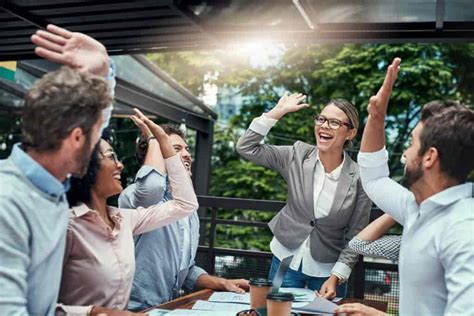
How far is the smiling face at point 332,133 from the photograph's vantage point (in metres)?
2.43

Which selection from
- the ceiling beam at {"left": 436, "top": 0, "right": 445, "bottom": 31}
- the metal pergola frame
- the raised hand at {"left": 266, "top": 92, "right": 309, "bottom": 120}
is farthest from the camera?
the metal pergola frame

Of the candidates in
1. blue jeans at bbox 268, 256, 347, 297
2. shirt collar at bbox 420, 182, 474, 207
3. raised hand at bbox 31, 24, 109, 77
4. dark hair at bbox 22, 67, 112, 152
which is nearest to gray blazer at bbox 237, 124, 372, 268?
blue jeans at bbox 268, 256, 347, 297

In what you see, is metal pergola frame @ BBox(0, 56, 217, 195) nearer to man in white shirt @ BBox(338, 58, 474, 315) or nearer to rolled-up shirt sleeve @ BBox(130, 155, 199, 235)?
rolled-up shirt sleeve @ BBox(130, 155, 199, 235)

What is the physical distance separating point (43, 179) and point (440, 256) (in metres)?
0.98

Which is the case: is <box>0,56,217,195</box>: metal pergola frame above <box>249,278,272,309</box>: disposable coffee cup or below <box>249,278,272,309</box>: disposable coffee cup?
above

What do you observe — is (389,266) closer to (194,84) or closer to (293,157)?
(293,157)

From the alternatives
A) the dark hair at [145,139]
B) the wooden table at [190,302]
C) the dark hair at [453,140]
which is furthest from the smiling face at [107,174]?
the dark hair at [453,140]

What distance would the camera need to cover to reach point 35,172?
1104mm

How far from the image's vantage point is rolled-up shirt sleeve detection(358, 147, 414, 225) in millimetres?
1702

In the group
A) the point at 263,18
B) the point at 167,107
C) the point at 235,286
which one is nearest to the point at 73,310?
the point at 235,286

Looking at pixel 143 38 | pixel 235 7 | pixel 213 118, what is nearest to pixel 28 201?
pixel 235 7

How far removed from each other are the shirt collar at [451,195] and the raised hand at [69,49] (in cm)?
98

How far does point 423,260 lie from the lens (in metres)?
1.36

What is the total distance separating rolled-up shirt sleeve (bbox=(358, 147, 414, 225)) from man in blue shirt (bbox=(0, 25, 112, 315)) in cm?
93
